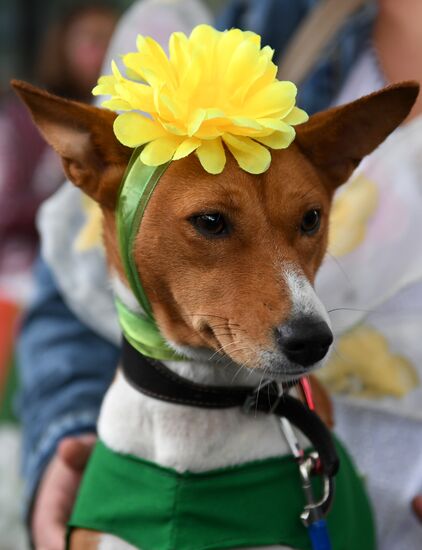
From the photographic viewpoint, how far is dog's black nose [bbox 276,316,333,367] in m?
0.95

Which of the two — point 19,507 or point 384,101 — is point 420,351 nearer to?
point 384,101

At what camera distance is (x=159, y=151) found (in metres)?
0.98

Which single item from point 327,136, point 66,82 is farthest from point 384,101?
point 66,82

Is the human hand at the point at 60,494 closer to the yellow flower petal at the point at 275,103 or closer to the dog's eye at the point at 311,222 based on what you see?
the dog's eye at the point at 311,222

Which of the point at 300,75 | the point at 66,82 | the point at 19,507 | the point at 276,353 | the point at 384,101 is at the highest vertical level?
the point at 384,101

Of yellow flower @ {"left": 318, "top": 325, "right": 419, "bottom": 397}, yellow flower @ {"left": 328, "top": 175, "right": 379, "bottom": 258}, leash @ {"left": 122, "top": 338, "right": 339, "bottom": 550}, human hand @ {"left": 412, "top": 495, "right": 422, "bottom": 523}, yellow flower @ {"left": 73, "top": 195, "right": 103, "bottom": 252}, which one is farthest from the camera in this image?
yellow flower @ {"left": 73, "top": 195, "right": 103, "bottom": 252}

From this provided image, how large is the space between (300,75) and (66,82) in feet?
8.39

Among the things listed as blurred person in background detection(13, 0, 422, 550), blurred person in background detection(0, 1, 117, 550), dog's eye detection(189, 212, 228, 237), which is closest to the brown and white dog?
dog's eye detection(189, 212, 228, 237)

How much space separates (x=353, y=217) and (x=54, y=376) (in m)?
0.72

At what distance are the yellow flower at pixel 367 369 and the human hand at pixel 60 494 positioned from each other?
0.47 metres

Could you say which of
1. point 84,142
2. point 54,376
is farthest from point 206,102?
point 54,376

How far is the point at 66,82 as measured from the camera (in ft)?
12.6

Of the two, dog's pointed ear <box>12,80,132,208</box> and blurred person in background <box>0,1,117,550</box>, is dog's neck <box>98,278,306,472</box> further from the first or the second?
blurred person in background <box>0,1,117,550</box>

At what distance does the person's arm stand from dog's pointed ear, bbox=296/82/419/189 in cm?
71
